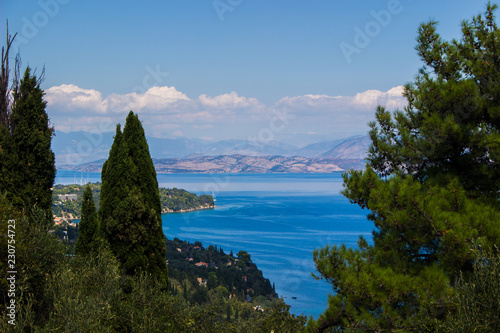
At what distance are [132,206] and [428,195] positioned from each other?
20.5 feet

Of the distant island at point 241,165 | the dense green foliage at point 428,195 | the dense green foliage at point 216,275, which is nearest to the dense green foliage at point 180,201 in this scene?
the dense green foliage at point 216,275

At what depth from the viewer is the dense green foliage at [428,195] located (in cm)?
421

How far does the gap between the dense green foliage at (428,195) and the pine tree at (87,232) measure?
5.06 m

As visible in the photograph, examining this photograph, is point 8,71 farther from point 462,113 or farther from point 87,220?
point 462,113

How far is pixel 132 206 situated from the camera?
8.49 m

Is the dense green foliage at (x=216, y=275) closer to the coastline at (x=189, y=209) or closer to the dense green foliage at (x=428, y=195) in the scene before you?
the dense green foliage at (x=428, y=195)

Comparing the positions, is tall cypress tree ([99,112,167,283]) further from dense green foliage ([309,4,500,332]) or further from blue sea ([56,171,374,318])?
blue sea ([56,171,374,318])

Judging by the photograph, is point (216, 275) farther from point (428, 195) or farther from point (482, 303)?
point (482, 303)

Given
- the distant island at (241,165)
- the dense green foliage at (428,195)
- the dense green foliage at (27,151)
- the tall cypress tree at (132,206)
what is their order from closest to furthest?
the dense green foliage at (428,195) → the dense green foliage at (27,151) → the tall cypress tree at (132,206) → the distant island at (241,165)

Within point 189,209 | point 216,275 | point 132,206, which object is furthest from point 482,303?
point 189,209

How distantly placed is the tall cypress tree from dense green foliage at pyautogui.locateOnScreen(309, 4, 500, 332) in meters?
4.83

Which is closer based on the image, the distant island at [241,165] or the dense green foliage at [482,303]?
the dense green foliage at [482,303]

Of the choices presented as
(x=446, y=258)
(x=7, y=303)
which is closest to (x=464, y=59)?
(x=446, y=258)

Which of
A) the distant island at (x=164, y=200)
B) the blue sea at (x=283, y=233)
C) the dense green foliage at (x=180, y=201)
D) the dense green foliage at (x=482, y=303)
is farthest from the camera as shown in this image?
the dense green foliage at (x=180, y=201)
